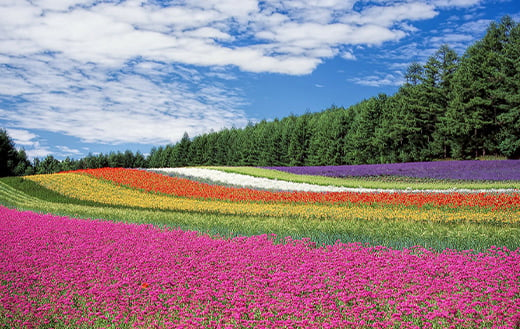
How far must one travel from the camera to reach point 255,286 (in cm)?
619

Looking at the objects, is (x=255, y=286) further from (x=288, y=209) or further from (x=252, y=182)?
(x=252, y=182)

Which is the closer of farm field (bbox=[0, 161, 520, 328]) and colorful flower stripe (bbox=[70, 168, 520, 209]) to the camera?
farm field (bbox=[0, 161, 520, 328])

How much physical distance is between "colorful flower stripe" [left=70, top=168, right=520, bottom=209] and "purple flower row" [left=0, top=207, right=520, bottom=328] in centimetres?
779

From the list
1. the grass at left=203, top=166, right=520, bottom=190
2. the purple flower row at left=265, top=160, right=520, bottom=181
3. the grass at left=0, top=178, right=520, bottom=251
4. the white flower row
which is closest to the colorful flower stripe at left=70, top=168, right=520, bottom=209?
the white flower row

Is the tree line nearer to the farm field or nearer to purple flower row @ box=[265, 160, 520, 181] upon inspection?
purple flower row @ box=[265, 160, 520, 181]

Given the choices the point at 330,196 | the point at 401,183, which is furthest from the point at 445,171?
the point at 330,196

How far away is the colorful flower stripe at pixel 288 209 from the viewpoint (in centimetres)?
1258

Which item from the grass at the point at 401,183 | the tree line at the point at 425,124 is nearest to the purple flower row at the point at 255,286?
the grass at the point at 401,183

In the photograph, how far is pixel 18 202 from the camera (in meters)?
21.2

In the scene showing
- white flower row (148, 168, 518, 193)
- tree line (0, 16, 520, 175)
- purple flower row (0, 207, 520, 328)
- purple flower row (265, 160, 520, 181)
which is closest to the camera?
purple flower row (0, 207, 520, 328)

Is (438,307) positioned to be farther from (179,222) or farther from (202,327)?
(179,222)

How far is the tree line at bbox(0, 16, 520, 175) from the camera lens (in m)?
45.7

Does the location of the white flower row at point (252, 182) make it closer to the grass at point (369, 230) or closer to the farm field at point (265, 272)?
the farm field at point (265, 272)

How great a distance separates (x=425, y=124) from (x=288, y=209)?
46.0 metres
